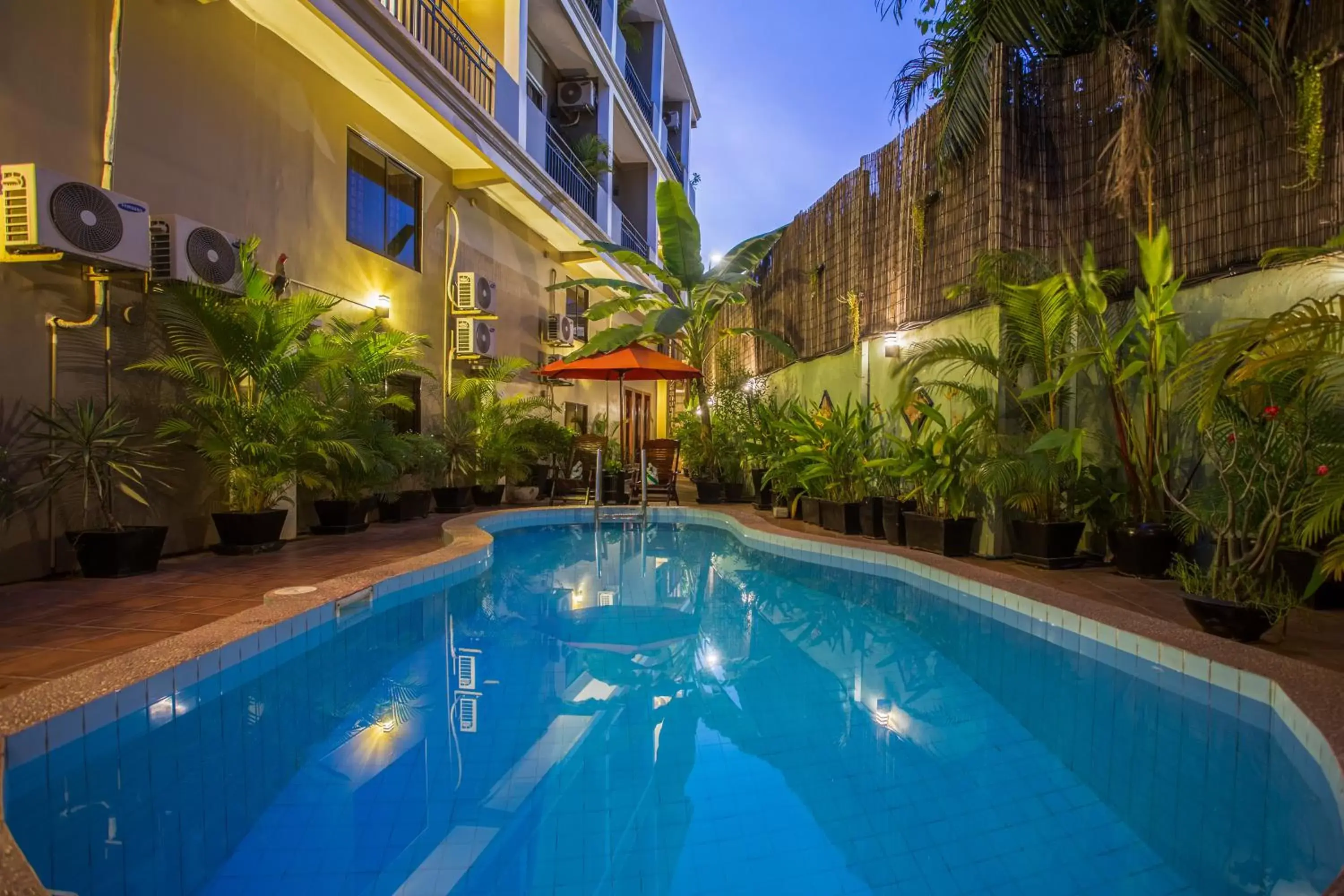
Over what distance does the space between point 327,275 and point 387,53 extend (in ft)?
7.75

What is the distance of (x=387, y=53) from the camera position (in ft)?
25.6

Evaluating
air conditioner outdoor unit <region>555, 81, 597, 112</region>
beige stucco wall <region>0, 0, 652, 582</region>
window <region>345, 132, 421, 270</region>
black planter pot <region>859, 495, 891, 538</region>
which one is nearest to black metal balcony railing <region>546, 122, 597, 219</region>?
air conditioner outdoor unit <region>555, 81, 597, 112</region>

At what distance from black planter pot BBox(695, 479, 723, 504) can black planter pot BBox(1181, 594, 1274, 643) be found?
316 inches

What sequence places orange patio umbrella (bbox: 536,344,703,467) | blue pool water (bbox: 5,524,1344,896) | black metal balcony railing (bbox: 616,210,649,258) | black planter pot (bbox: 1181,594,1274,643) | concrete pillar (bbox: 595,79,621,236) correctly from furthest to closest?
black metal balcony railing (bbox: 616,210,649,258)
concrete pillar (bbox: 595,79,621,236)
orange patio umbrella (bbox: 536,344,703,467)
black planter pot (bbox: 1181,594,1274,643)
blue pool water (bbox: 5,524,1344,896)

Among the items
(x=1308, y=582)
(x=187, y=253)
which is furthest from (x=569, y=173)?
(x=1308, y=582)

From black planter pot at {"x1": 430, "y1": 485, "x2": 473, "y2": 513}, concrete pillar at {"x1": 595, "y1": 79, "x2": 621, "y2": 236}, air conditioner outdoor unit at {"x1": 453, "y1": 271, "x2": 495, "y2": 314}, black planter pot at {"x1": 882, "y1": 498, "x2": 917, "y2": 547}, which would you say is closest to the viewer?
black planter pot at {"x1": 882, "y1": 498, "x2": 917, "y2": 547}

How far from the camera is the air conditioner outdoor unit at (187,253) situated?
579 centimetres

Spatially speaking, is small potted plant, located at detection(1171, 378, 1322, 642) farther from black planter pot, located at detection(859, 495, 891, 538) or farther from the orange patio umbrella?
the orange patio umbrella

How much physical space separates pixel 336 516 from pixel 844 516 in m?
5.28

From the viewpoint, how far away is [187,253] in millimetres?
5855

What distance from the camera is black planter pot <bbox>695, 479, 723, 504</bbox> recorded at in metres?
11.7

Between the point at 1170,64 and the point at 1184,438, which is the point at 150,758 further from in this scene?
the point at 1170,64

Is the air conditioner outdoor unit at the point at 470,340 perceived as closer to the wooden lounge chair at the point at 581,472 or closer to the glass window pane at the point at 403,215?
the glass window pane at the point at 403,215

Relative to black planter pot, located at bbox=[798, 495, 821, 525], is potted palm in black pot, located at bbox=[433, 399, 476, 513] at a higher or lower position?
higher
